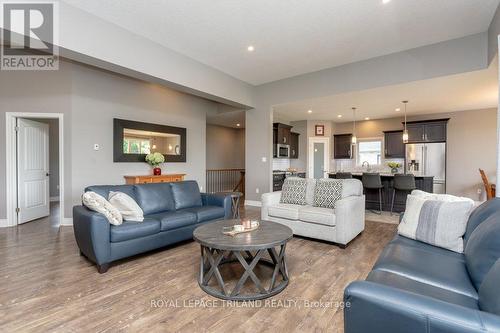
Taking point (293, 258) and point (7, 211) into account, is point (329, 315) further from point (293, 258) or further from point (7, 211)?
point (7, 211)

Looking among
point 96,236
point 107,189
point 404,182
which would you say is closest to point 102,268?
point 96,236

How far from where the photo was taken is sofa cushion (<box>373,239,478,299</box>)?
5.09 feet

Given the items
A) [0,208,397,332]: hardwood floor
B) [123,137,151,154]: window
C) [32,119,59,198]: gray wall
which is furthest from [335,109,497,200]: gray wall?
[32,119,59,198]: gray wall

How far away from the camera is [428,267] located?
5.81 feet

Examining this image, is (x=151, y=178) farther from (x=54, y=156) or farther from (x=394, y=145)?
(x=394, y=145)

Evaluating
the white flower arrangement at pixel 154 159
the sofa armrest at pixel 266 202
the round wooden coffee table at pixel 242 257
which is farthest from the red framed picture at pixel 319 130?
the round wooden coffee table at pixel 242 257

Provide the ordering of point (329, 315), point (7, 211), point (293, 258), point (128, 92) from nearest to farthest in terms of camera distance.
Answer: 1. point (329, 315)
2. point (293, 258)
3. point (7, 211)
4. point (128, 92)

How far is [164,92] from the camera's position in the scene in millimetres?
6148

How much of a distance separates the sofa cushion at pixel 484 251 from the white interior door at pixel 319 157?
7.24 metres

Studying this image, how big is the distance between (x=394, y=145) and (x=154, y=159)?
701 cm

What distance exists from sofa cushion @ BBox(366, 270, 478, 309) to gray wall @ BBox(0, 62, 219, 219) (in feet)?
16.7

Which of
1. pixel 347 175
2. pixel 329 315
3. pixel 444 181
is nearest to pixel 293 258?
pixel 329 315

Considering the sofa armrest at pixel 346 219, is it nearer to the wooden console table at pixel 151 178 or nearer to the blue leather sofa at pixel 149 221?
the blue leather sofa at pixel 149 221

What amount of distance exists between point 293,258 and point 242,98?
4.26 meters
